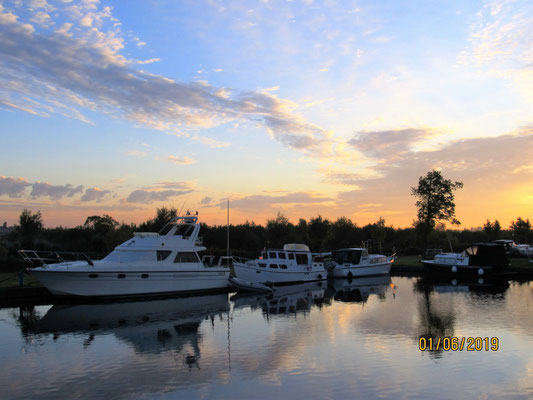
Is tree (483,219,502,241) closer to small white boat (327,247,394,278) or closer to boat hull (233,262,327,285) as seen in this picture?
small white boat (327,247,394,278)

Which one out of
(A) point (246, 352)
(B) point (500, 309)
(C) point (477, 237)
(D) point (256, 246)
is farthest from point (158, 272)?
(C) point (477, 237)

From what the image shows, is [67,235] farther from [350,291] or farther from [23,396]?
[23,396]

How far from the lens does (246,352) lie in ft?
49.6

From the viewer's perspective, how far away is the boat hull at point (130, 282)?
1003 inches

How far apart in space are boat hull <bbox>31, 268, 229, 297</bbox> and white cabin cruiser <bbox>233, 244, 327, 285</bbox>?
4.24 m

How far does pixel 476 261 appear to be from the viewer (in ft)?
141

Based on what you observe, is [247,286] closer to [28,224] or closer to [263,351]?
[263,351]

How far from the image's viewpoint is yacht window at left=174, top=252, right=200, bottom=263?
29.7m

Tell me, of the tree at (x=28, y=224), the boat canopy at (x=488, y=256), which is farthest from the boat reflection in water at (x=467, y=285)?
the tree at (x=28, y=224)

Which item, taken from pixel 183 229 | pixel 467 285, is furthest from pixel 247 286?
pixel 467 285

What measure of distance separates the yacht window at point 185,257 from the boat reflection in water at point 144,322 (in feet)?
9.81

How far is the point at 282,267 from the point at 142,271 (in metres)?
13.8

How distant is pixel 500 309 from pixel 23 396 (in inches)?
883

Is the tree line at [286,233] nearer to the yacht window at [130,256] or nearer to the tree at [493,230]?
the tree at [493,230]
